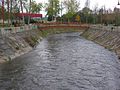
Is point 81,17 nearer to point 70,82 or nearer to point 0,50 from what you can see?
point 0,50

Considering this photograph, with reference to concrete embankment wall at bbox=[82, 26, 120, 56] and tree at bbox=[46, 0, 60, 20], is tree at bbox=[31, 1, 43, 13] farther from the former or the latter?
concrete embankment wall at bbox=[82, 26, 120, 56]

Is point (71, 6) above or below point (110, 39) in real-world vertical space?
above

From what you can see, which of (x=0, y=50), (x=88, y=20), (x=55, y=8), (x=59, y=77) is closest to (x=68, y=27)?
(x=55, y=8)

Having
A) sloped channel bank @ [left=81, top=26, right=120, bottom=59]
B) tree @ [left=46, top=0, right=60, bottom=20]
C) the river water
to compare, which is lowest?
the river water

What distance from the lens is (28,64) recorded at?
38594mm

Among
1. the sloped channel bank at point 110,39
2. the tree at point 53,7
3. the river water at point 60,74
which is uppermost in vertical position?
the tree at point 53,7

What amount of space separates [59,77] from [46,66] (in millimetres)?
6945

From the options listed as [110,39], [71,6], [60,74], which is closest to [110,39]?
[110,39]

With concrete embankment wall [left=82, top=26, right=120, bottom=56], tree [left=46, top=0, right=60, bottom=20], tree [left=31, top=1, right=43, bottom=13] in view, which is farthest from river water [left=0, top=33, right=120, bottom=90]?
tree [left=46, top=0, right=60, bottom=20]

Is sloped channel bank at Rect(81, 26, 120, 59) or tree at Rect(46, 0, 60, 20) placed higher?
tree at Rect(46, 0, 60, 20)

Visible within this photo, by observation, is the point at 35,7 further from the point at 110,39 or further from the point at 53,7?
the point at 110,39

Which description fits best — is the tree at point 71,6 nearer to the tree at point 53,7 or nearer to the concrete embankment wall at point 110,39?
the tree at point 53,7

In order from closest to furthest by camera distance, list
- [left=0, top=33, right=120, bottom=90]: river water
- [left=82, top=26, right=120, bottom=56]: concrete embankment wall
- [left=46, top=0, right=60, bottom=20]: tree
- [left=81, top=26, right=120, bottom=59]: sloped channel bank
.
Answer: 1. [left=0, top=33, right=120, bottom=90]: river water
2. [left=81, top=26, right=120, bottom=59]: sloped channel bank
3. [left=82, top=26, right=120, bottom=56]: concrete embankment wall
4. [left=46, top=0, right=60, bottom=20]: tree

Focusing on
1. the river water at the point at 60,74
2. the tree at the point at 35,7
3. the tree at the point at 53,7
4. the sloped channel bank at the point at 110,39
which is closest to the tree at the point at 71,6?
the tree at the point at 53,7
